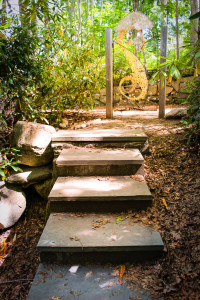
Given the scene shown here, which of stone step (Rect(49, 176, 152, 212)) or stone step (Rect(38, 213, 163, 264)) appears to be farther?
stone step (Rect(49, 176, 152, 212))

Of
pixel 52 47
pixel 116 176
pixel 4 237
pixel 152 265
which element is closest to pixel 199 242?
pixel 152 265

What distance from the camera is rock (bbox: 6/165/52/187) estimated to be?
135 inches

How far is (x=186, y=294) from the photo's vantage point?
1479 mm

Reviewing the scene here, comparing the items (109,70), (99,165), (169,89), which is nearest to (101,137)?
(99,165)

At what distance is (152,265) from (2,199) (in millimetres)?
2307

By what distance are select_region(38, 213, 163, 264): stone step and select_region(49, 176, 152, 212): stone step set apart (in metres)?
0.27

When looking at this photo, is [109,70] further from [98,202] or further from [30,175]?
[98,202]

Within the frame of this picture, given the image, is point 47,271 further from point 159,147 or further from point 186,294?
point 159,147

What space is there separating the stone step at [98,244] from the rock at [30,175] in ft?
5.31

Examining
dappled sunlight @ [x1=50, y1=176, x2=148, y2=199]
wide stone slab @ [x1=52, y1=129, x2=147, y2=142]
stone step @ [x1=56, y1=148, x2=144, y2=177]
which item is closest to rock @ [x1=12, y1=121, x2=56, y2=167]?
wide stone slab @ [x1=52, y1=129, x2=147, y2=142]

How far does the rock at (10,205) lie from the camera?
3178 millimetres

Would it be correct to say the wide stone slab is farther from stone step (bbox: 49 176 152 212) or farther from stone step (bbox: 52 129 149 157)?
stone step (bbox: 49 176 152 212)

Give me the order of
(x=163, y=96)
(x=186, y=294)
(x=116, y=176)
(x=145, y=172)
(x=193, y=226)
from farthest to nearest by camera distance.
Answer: (x=163, y=96) → (x=145, y=172) → (x=116, y=176) → (x=193, y=226) → (x=186, y=294)

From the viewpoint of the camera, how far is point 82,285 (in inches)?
63.6
